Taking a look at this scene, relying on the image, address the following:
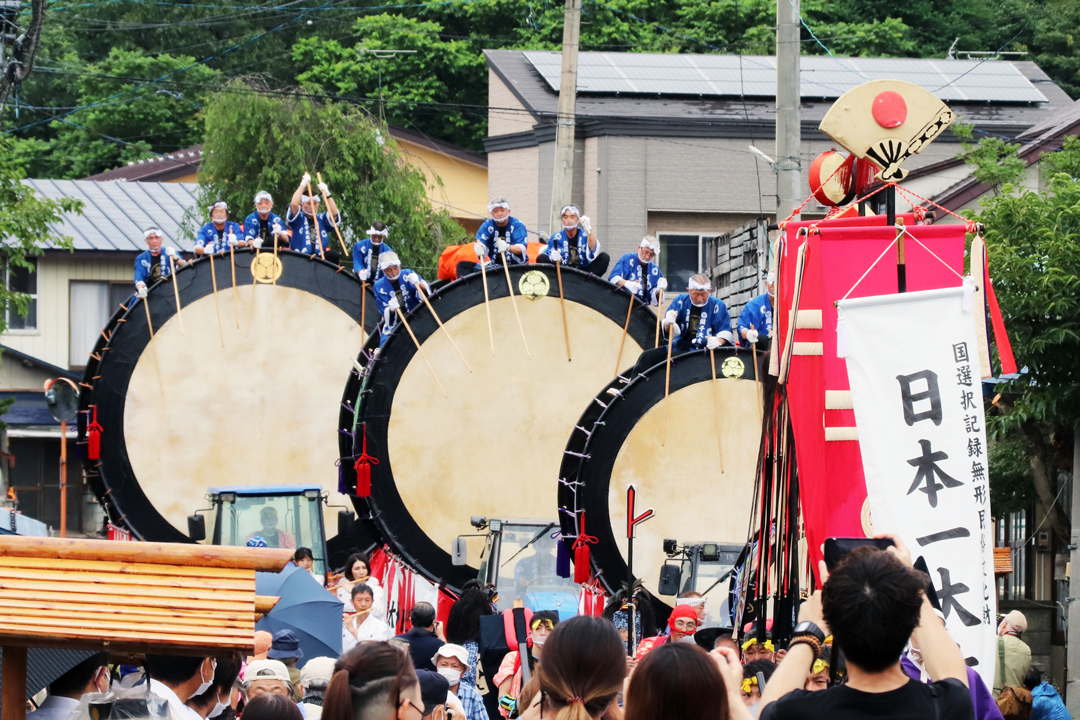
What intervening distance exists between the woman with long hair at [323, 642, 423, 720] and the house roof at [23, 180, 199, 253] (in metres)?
22.1

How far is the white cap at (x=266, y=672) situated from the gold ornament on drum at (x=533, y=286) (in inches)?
299

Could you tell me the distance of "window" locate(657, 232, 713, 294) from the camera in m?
23.3

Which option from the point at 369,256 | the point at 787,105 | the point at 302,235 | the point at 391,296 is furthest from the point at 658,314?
the point at 302,235

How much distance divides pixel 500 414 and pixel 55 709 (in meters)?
8.66

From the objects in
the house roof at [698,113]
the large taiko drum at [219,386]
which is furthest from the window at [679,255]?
the large taiko drum at [219,386]

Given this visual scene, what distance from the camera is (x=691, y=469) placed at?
11.5 metres

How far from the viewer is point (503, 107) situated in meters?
25.6

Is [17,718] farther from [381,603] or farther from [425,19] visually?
[425,19]

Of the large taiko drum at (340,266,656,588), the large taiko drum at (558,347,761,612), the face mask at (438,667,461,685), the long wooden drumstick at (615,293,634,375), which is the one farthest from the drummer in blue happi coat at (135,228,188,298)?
the face mask at (438,667,461,685)

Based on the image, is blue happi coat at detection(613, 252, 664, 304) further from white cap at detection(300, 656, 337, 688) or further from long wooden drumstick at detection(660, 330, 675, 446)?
white cap at detection(300, 656, 337, 688)

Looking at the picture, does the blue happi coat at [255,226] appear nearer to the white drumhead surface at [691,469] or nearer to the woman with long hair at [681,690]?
the white drumhead surface at [691,469]

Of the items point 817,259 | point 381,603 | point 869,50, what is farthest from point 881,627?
point 869,50

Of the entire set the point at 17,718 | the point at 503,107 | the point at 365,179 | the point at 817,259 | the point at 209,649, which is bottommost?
the point at 17,718

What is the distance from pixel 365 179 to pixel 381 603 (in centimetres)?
1332
